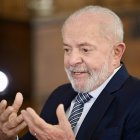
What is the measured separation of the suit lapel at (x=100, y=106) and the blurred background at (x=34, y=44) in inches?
168

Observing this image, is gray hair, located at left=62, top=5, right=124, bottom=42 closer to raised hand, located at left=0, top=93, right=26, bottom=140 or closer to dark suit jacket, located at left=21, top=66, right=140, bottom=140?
dark suit jacket, located at left=21, top=66, right=140, bottom=140

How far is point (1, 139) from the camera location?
2863 millimetres

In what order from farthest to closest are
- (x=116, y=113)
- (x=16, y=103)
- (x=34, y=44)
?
1. (x=34, y=44)
2. (x=16, y=103)
3. (x=116, y=113)

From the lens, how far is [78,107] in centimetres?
279

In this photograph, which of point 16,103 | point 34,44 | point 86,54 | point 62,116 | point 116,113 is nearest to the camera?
point 62,116

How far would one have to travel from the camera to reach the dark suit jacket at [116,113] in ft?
8.18

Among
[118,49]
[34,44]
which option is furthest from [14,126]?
[34,44]

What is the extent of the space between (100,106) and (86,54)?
0.28 metres

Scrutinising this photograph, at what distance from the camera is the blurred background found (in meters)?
7.12

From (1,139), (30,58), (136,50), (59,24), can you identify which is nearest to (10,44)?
(30,58)

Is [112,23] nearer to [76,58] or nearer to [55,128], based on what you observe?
[76,58]

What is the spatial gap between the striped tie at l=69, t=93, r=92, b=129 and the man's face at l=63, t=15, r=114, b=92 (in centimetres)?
7

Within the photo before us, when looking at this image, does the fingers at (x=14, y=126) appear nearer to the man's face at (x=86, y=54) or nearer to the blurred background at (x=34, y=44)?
the man's face at (x=86, y=54)

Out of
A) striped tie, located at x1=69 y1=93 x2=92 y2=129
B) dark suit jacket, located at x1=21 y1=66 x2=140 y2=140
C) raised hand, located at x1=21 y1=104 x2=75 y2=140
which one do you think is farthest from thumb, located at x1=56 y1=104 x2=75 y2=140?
striped tie, located at x1=69 y1=93 x2=92 y2=129
